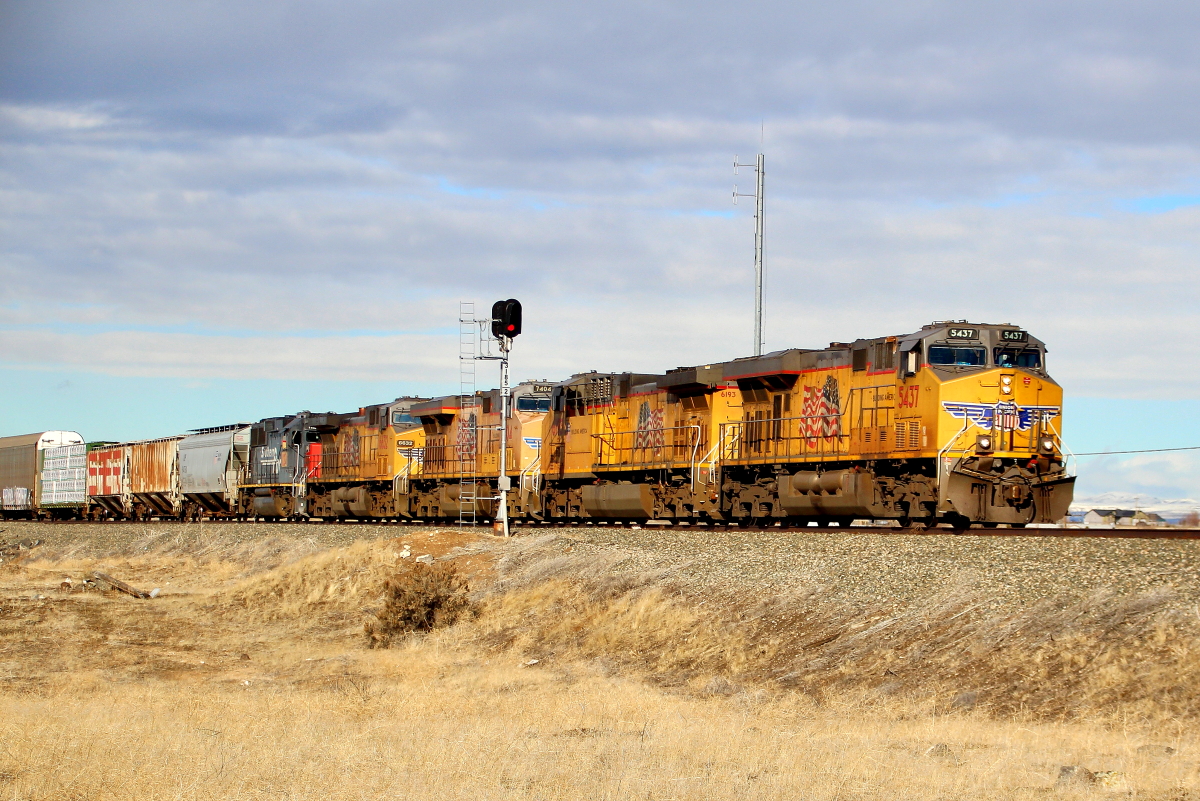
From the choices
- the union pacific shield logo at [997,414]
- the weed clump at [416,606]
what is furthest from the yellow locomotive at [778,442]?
the weed clump at [416,606]

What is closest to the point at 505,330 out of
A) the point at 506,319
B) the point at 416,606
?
the point at 506,319

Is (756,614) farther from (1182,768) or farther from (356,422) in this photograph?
(356,422)

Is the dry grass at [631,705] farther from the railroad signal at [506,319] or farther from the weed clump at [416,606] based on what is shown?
the railroad signal at [506,319]

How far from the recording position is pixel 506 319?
91.7ft

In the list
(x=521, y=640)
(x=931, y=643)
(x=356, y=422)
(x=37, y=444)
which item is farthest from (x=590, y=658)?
(x=37, y=444)

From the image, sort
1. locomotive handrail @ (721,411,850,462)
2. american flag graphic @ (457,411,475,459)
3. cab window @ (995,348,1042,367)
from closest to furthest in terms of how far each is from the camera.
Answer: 1. cab window @ (995,348,1042,367)
2. locomotive handrail @ (721,411,850,462)
3. american flag graphic @ (457,411,475,459)

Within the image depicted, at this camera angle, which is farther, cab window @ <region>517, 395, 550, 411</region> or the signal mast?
cab window @ <region>517, 395, 550, 411</region>

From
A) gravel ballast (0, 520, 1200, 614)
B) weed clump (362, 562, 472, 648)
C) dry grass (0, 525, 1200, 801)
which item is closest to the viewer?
dry grass (0, 525, 1200, 801)

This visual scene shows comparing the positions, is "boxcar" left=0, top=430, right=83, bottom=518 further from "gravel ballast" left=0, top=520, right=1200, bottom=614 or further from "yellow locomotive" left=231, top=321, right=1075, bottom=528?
"gravel ballast" left=0, top=520, right=1200, bottom=614

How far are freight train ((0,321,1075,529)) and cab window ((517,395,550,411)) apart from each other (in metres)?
0.05

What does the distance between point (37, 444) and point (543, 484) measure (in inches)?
1626

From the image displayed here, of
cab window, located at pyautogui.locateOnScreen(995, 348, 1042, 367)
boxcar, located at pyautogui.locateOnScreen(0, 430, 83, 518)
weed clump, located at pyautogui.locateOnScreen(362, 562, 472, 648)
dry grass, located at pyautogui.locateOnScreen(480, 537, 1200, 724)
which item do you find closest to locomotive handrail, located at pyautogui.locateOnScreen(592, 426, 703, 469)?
cab window, located at pyautogui.locateOnScreen(995, 348, 1042, 367)

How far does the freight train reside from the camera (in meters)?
20.0

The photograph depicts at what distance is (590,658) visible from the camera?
52.2 ft
